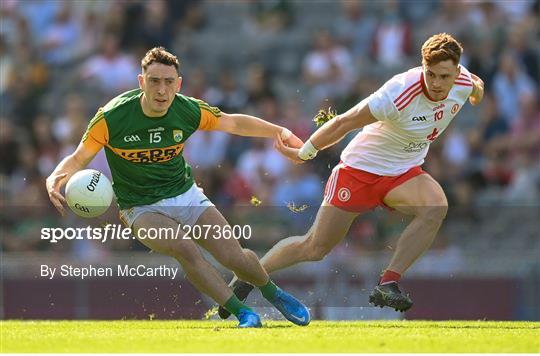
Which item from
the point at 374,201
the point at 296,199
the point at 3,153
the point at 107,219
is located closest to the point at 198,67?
the point at 3,153

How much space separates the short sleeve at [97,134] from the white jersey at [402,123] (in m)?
2.15

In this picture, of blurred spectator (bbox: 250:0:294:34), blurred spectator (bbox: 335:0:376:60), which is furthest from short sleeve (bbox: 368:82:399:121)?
blurred spectator (bbox: 250:0:294:34)

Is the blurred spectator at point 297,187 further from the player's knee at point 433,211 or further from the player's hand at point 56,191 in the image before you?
the player's hand at point 56,191

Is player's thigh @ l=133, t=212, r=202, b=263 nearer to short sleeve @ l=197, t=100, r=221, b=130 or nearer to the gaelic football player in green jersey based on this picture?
the gaelic football player in green jersey

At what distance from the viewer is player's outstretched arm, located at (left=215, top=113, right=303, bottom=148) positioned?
444 inches

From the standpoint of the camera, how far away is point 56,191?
10.4m

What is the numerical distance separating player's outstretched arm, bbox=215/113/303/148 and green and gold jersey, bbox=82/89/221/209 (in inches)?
5.8

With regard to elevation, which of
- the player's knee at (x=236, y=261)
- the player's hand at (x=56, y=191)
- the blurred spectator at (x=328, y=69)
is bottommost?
the blurred spectator at (x=328, y=69)

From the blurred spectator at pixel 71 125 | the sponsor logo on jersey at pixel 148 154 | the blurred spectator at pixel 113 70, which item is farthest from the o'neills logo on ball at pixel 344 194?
the blurred spectator at pixel 113 70

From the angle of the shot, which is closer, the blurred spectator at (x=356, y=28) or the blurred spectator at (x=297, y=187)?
the blurred spectator at (x=297, y=187)

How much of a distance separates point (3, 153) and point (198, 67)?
324cm

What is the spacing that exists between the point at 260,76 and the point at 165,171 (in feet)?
25.0

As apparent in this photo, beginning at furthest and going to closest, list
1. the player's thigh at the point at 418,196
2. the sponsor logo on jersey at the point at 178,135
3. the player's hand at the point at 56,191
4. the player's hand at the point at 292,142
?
the player's hand at the point at 292,142 → the player's thigh at the point at 418,196 → the sponsor logo on jersey at the point at 178,135 → the player's hand at the point at 56,191

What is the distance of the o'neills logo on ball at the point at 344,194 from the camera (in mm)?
11484
